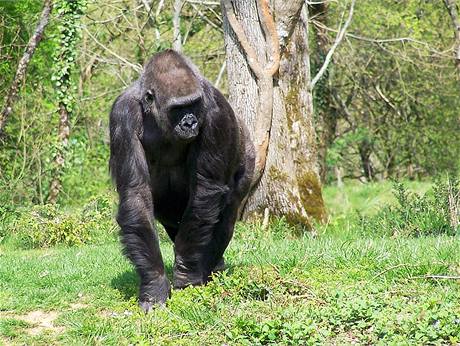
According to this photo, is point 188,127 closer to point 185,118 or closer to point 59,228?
point 185,118

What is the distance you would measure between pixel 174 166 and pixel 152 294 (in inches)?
39.8

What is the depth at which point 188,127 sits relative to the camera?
5.30 metres

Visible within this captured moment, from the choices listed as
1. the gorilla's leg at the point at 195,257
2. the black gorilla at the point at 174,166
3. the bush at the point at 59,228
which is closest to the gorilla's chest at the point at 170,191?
the black gorilla at the point at 174,166

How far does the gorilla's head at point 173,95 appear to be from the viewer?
5.31 meters

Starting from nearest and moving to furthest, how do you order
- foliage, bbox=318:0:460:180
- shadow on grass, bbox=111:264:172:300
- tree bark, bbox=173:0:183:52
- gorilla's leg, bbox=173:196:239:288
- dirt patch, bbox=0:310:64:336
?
dirt patch, bbox=0:310:64:336 → gorilla's leg, bbox=173:196:239:288 → shadow on grass, bbox=111:264:172:300 → tree bark, bbox=173:0:183:52 → foliage, bbox=318:0:460:180

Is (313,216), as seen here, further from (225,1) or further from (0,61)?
(0,61)

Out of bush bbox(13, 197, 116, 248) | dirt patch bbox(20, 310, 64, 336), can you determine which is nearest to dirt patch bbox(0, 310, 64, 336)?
dirt patch bbox(20, 310, 64, 336)

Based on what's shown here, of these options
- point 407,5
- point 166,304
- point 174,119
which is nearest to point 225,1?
point 174,119

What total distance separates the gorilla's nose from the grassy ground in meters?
1.05

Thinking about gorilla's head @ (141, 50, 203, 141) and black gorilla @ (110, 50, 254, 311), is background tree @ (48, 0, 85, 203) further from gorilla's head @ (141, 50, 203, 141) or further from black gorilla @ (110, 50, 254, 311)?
gorilla's head @ (141, 50, 203, 141)

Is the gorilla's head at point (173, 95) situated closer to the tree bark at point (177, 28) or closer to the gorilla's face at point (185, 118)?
the gorilla's face at point (185, 118)

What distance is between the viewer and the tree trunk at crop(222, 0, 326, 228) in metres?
9.05

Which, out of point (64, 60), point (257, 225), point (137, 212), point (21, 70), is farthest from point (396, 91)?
point (137, 212)

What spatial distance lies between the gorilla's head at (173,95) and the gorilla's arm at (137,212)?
0.22 meters
